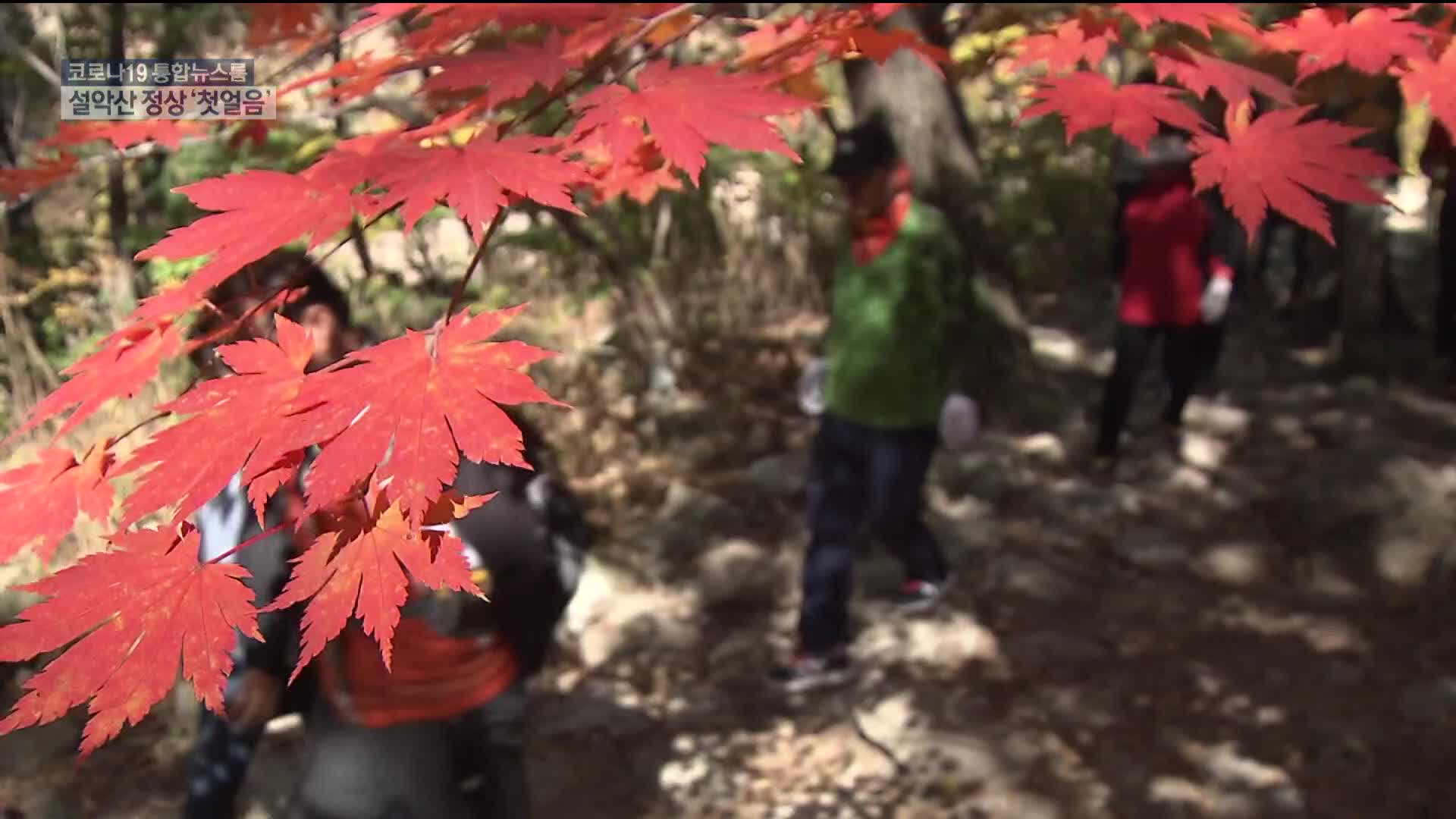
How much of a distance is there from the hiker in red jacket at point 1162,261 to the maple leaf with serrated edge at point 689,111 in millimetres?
2834

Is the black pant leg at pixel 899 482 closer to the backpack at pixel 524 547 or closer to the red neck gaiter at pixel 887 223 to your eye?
the red neck gaiter at pixel 887 223

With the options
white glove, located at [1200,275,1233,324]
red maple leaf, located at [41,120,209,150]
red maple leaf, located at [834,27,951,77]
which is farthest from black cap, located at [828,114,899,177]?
white glove, located at [1200,275,1233,324]

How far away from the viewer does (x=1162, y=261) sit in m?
3.81

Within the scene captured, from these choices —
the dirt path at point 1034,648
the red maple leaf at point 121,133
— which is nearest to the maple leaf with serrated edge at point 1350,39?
the red maple leaf at point 121,133

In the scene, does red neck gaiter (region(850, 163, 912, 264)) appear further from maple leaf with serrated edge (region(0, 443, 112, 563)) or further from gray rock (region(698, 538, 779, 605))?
maple leaf with serrated edge (region(0, 443, 112, 563))

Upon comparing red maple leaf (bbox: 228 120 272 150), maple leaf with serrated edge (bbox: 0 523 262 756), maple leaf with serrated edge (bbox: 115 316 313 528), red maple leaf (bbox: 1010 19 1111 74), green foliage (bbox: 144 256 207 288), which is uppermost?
red maple leaf (bbox: 1010 19 1111 74)

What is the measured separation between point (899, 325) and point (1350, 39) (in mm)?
1359

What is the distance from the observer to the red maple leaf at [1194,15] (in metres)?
1.44

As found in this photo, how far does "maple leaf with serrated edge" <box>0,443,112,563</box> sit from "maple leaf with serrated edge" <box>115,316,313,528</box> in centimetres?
18

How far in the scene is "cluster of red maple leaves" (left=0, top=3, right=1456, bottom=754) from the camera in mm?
904

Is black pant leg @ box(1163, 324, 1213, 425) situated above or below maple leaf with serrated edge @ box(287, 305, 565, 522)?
below

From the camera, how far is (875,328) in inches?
107

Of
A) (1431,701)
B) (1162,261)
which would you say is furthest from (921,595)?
(1162,261)

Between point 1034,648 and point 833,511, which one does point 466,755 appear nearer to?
point 833,511
